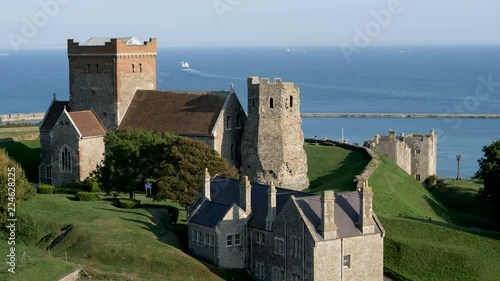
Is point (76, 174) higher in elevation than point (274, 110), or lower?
lower

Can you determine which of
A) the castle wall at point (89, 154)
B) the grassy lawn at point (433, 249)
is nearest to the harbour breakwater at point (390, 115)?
the castle wall at point (89, 154)

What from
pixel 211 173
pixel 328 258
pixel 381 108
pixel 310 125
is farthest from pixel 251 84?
pixel 381 108

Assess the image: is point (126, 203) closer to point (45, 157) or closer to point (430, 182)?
point (45, 157)

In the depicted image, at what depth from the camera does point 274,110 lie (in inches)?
2405

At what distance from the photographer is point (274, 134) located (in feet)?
201

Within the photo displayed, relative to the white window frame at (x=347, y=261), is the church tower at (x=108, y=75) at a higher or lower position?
higher

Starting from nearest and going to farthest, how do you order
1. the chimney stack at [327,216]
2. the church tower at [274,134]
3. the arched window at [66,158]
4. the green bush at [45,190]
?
the chimney stack at [327,216]
the green bush at [45,190]
the church tower at [274,134]
the arched window at [66,158]

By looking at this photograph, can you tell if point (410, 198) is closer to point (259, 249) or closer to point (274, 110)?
point (274, 110)

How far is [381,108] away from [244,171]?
121451mm

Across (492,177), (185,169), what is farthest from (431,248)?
(185,169)

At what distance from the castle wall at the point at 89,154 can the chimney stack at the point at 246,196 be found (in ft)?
77.3

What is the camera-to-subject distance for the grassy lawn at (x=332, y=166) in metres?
60.6

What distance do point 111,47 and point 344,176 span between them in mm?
20455

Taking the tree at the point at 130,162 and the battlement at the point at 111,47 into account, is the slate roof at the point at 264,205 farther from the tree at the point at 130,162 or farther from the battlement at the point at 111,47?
the battlement at the point at 111,47
